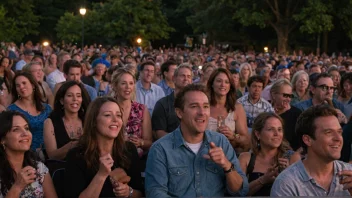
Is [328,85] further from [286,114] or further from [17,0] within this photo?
[17,0]

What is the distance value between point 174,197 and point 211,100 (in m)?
2.77

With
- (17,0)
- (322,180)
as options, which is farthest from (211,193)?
(17,0)

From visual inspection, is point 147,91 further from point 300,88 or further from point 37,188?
point 37,188

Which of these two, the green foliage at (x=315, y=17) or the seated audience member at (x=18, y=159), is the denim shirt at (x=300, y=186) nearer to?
the seated audience member at (x=18, y=159)

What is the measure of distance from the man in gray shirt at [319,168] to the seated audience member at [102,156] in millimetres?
1290

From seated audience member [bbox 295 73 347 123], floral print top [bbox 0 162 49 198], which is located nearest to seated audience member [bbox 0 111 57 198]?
floral print top [bbox 0 162 49 198]

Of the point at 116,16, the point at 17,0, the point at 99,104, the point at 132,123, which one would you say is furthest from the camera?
the point at 17,0

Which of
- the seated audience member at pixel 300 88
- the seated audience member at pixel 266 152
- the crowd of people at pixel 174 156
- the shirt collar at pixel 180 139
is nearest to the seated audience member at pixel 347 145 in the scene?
the crowd of people at pixel 174 156

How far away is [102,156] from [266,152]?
1.71 m

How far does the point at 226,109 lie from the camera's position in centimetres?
722

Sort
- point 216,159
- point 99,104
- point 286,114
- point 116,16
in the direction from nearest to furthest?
point 216,159 < point 99,104 < point 286,114 < point 116,16

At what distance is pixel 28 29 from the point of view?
56.6m

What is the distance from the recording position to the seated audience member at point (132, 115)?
6.89 meters

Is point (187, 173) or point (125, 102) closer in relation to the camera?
point (187, 173)
